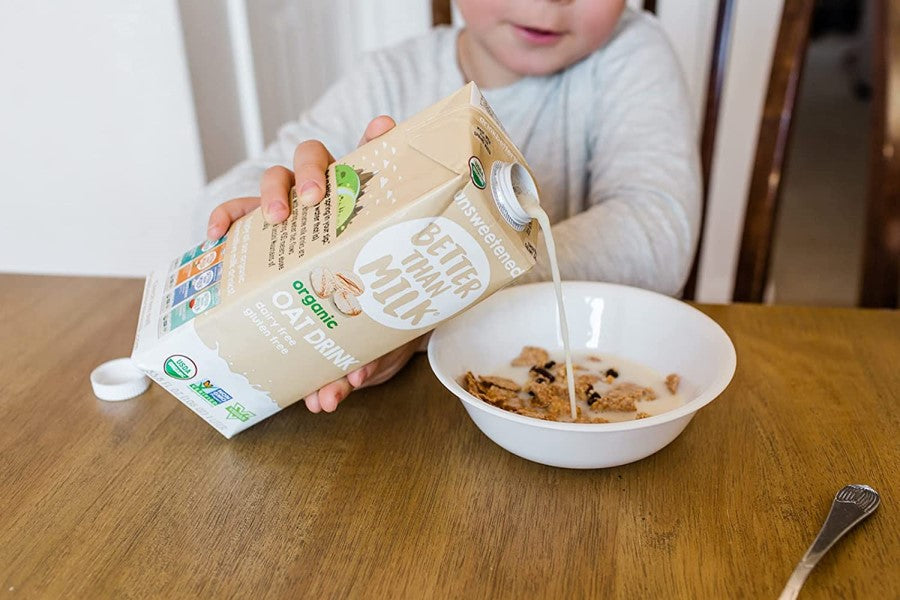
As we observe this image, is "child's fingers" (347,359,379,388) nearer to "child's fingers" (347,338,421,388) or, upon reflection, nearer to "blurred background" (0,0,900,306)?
"child's fingers" (347,338,421,388)

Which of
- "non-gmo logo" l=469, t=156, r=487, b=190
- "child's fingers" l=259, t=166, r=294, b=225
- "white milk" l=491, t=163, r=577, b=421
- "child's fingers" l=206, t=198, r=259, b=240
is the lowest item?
"child's fingers" l=206, t=198, r=259, b=240

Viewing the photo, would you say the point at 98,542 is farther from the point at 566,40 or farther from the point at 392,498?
the point at 566,40

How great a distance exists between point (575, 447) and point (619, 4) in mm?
629

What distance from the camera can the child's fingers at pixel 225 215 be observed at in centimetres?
60

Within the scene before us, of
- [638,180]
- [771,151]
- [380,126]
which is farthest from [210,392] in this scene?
[771,151]

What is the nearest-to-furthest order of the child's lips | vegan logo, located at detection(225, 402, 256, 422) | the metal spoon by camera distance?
the metal spoon, vegan logo, located at detection(225, 402, 256, 422), the child's lips

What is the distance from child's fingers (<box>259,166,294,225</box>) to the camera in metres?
0.55

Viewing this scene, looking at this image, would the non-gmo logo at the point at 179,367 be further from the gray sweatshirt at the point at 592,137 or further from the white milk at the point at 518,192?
the gray sweatshirt at the point at 592,137

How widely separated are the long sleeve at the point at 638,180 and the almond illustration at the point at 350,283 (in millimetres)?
302

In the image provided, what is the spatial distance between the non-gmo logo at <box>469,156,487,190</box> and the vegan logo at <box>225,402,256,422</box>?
26 centimetres

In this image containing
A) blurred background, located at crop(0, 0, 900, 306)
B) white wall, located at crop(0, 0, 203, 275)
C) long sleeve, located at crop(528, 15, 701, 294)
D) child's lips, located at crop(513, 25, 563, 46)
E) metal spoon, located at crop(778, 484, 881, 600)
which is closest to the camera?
metal spoon, located at crop(778, 484, 881, 600)

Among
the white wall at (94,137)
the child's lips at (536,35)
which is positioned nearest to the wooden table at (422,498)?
the child's lips at (536,35)

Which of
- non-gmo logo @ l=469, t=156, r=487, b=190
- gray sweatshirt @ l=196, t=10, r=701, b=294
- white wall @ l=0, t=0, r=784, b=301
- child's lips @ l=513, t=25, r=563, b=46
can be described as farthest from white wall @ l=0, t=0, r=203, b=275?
non-gmo logo @ l=469, t=156, r=487, b=190

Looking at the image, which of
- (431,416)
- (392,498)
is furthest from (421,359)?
(392,498)
